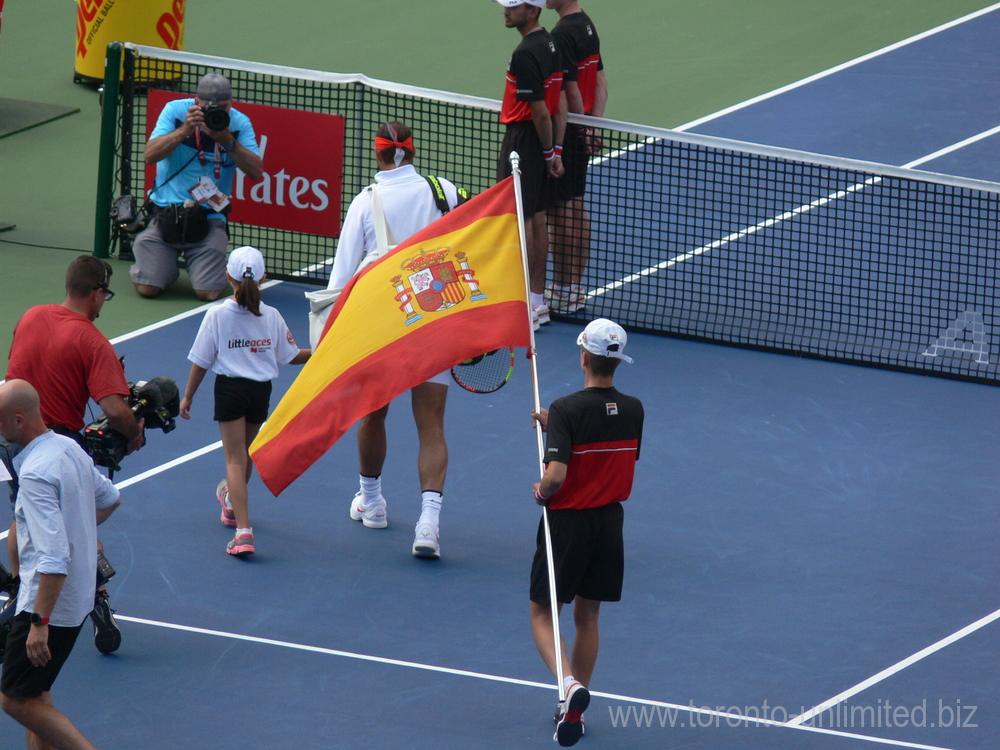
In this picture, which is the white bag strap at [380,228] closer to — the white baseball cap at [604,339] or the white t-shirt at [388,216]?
the white t-shirt at [388,216]

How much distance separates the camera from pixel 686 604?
8633 millimetres

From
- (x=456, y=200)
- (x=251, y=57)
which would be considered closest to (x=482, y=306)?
(x=456, y=200)

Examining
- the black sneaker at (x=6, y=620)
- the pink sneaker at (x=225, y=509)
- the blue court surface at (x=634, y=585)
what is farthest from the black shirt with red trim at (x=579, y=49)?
the black sneaker at (x=6, y=620)

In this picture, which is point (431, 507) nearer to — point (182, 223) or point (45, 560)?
point (45, 560)

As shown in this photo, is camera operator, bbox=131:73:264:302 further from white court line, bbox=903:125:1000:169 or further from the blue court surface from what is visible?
white court line, bbox=903:125:1000:169

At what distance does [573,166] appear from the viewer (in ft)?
41.7

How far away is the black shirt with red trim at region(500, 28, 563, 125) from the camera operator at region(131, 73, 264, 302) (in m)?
2.16

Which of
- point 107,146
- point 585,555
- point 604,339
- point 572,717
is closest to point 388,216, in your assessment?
point 604,339

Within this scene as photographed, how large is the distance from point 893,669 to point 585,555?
6.35ft

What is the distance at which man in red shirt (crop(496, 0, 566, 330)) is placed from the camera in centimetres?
1171

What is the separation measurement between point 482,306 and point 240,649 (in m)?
2.19

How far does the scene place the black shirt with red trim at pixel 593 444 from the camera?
707cm

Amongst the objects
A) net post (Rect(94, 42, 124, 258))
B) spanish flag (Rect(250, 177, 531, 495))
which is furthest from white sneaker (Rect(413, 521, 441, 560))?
net post (Rect(94, 42, 124, 258))

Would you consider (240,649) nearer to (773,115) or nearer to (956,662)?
(956,662)
